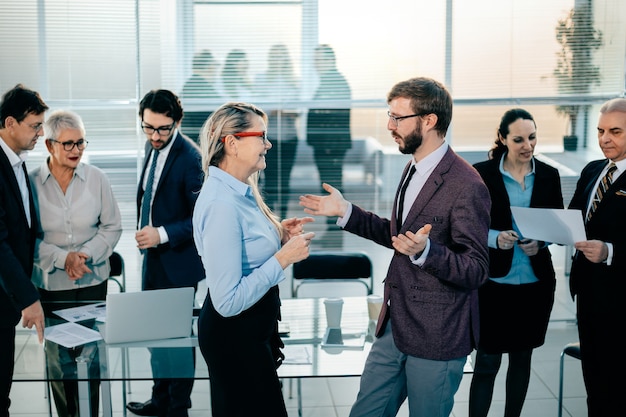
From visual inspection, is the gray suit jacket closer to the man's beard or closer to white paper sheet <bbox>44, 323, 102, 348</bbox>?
the man's beard

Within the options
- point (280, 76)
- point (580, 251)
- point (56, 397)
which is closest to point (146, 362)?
point (56, 397)

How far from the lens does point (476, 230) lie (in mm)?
2670

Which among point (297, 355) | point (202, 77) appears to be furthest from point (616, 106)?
point (202, 77)

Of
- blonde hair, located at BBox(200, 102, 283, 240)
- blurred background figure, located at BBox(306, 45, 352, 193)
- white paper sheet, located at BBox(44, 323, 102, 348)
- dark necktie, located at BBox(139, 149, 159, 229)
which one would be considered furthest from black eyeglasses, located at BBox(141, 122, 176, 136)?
blurred background figure, located at BBox(306, 45, 352, 193)

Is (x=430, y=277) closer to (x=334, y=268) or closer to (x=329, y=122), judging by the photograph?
(x=334, y=268)

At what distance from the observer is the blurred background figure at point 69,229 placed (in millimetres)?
3658

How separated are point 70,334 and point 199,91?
2.66 meters

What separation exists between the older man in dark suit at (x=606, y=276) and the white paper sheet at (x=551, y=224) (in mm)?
79

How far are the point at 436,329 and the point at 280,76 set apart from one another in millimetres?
3120

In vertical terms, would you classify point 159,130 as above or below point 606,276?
above

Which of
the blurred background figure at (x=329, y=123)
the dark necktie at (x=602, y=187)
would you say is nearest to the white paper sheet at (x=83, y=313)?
the dark necktie at (x=602, y=187)

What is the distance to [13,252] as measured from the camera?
331cm

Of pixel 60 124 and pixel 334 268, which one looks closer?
pixel 60 124

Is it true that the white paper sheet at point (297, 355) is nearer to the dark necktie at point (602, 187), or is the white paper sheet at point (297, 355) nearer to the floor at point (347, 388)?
the floor at point (347, 388)
